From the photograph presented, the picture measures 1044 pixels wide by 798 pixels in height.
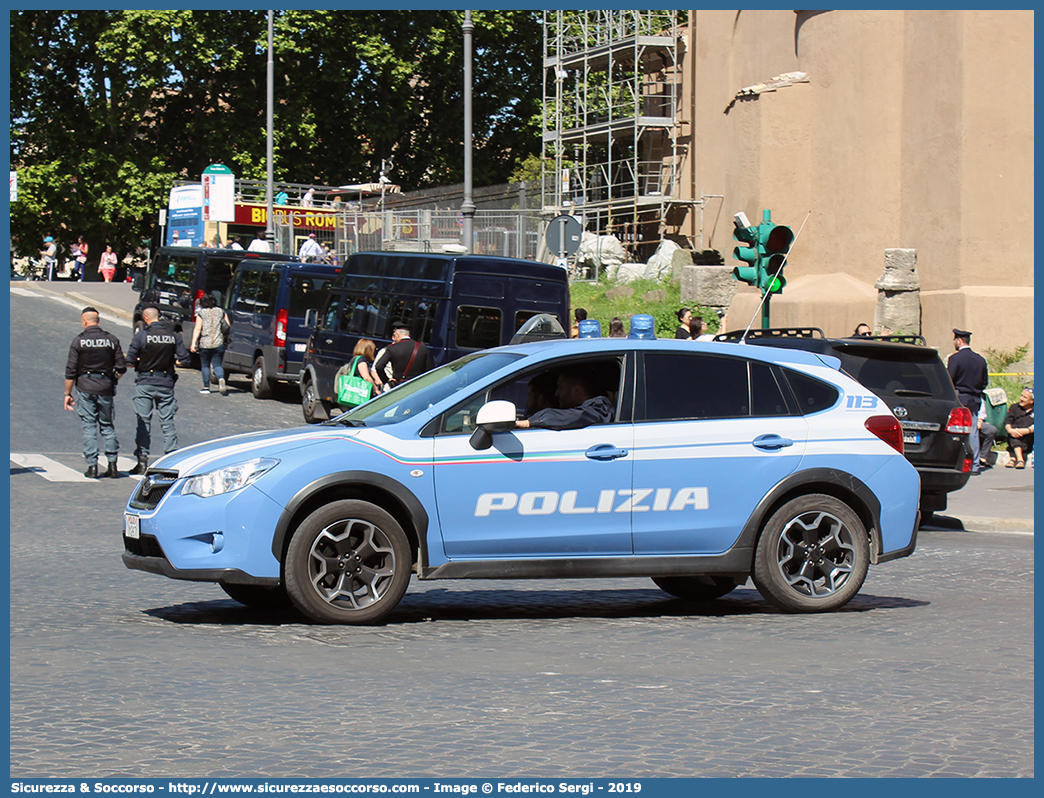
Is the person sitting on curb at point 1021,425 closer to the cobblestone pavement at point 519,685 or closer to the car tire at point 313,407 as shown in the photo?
the car tire at point 313,407

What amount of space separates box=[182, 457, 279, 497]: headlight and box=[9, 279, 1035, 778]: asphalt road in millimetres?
803

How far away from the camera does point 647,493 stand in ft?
27.9

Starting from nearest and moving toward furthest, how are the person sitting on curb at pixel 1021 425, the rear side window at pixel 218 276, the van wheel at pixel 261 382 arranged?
the person sitting on curb at pixel 1021 425 < the van wheel at pixel 261 382 < the rear side window at pixel 218 276

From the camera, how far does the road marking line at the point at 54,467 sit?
16641 millimetres

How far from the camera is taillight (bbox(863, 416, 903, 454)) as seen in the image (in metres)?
9.10

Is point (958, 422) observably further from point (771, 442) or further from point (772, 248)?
point (771, 442)

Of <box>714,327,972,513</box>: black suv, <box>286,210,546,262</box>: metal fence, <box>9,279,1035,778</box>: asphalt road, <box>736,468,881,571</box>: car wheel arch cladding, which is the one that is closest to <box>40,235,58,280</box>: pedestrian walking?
<box>286,210,546,262</box>: metal fence

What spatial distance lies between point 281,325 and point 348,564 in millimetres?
16766

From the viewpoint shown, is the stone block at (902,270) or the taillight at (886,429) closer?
the taillight at (886,429)

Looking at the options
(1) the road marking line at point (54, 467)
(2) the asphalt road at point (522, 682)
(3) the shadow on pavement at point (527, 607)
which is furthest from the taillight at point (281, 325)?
(3) the shadow on pavement at point (527, 607)

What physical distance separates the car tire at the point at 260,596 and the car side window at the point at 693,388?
253cm

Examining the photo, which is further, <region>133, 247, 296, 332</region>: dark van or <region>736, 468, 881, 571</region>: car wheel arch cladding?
<region>133, 247, 296, 332</region>: dark van

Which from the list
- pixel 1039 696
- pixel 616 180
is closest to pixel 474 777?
pixel 1039 696

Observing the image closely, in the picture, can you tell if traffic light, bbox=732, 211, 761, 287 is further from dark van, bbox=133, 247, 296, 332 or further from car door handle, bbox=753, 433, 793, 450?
dark van, bbox=133, 247, 296, 332
